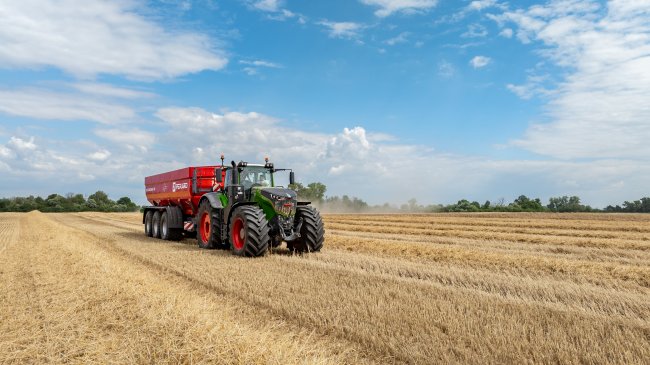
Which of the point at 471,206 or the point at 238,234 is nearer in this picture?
the point at 238,234

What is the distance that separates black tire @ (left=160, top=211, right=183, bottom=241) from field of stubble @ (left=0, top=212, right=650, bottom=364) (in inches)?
225

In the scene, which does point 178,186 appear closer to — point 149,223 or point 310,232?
point 149,223

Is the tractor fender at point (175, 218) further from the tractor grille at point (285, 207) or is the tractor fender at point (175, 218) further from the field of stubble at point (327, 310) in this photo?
the tractor grille at point (285, 207)

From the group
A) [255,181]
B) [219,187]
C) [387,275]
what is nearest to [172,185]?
[219,187]

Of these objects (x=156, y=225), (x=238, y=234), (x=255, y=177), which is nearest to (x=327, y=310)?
(x=238, y=234)

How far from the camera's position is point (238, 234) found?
37.5 feet

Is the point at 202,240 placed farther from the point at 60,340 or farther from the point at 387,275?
the point at 60,340

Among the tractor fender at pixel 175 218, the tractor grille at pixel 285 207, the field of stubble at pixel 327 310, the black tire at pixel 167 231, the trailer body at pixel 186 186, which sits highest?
the trailer body at pixel 186 186

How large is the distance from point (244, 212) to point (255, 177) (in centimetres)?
190

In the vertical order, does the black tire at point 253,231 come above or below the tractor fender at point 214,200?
below

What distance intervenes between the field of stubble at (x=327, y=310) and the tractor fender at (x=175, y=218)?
5.59 m

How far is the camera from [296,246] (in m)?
11.6

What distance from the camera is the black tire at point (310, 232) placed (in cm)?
1116

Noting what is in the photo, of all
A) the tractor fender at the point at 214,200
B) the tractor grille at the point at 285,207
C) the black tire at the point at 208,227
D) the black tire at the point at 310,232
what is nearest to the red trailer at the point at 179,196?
the tractor fender at the point at 214,200
